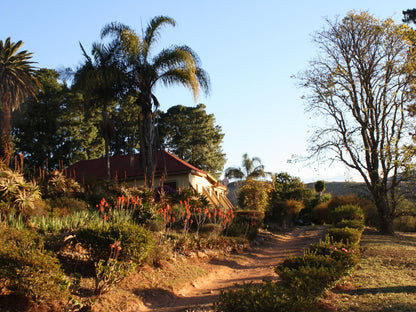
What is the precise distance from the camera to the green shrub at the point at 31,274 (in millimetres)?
4688

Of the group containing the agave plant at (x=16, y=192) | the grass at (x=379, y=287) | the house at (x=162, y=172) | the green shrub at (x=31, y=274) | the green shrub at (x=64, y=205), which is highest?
the house at (x=162, y=172)

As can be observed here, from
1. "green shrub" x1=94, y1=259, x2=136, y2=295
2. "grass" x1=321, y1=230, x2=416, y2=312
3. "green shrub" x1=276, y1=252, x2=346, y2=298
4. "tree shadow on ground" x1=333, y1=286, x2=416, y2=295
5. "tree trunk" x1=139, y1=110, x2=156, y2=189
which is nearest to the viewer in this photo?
"green shrub" x1=276, y1=252, x2=346, y2=298

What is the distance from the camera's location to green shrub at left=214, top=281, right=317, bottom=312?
13.0 ft

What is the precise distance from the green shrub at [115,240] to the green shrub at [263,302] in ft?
8.45

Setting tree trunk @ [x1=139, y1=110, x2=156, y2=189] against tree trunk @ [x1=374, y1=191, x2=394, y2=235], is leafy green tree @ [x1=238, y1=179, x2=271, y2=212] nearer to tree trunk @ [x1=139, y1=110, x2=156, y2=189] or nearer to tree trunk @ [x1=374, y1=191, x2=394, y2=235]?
tree trunk @ [x1=374, y1=191, x2=394, y2=235]

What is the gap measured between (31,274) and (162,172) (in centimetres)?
1694

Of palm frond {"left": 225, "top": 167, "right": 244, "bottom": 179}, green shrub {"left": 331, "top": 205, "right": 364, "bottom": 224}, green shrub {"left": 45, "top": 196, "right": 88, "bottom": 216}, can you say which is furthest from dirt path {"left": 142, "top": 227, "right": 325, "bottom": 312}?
palm frond {"left": 225, "top": 167, "right": 244, "bottom": 179}

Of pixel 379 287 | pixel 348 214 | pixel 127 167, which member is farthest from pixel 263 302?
pixel 127 167

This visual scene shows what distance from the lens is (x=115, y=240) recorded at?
6.33 m

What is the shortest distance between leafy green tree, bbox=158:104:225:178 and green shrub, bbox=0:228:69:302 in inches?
1396

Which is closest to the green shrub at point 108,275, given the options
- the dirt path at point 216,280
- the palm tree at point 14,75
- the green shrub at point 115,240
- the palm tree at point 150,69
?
the green shrub at point 115,240

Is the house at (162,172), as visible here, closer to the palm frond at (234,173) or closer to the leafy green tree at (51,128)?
the leafy green tree at (51,128)

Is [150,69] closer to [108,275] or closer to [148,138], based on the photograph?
[148,138]

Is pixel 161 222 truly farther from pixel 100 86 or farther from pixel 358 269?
pixel 100 86
